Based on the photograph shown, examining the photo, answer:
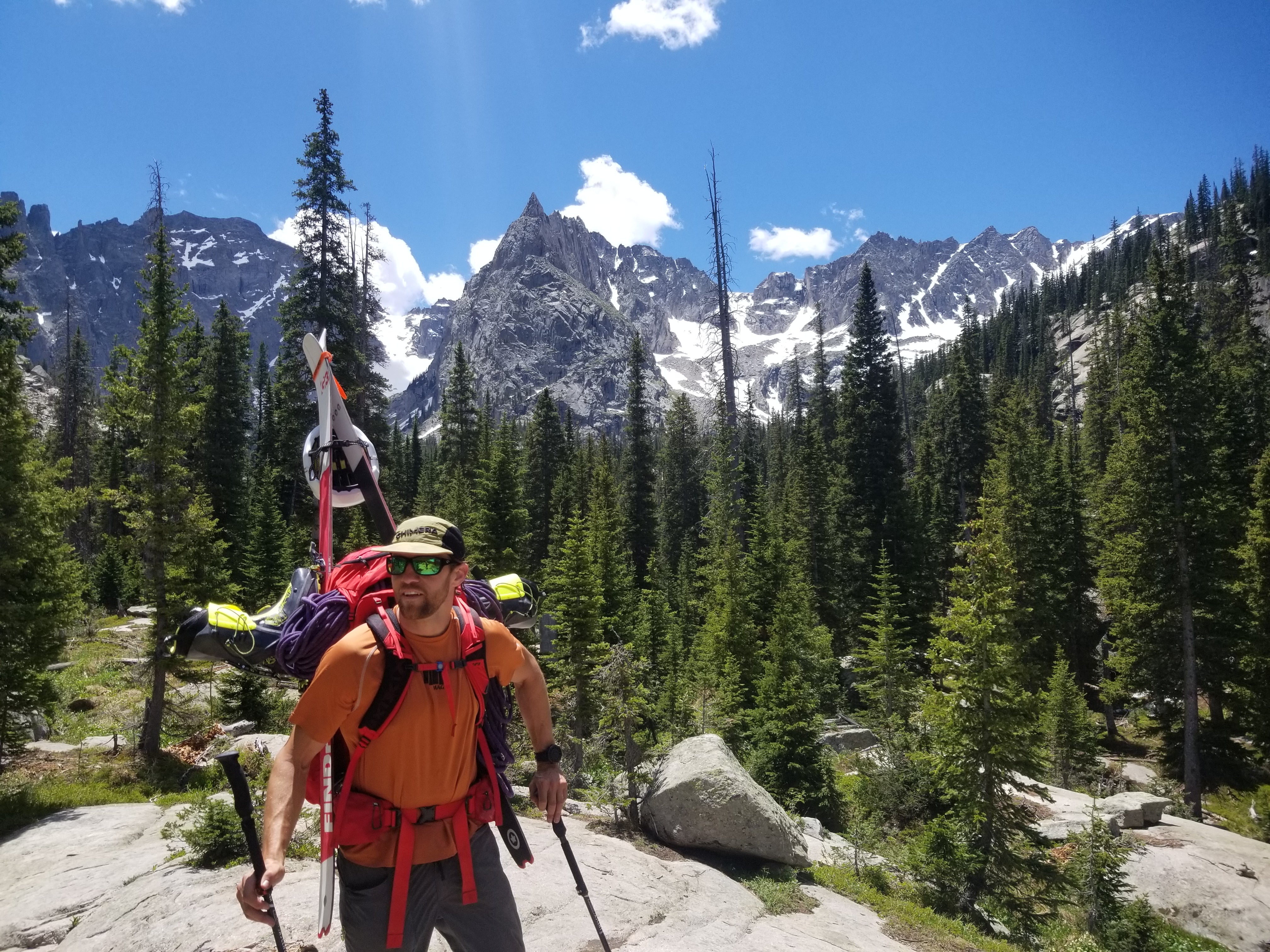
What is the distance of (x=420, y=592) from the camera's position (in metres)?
3.07

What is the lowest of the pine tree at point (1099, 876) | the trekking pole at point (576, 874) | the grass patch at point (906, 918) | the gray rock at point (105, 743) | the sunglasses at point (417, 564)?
the pine tree at point (1099, 876)

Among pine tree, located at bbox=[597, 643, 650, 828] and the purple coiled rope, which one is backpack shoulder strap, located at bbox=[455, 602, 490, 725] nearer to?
the purple coiled rope

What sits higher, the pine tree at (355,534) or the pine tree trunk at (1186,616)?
the pine tree at (355,534)

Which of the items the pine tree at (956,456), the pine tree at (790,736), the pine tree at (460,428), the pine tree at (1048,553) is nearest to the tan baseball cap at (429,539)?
the pine tree at (790,736)

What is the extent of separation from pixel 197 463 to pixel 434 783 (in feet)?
142

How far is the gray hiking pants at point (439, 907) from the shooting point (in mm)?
3023

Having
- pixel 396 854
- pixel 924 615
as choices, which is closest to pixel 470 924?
pixel 396 854

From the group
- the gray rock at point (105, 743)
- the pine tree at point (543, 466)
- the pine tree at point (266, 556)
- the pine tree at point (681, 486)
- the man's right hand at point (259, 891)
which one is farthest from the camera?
the pine tree at point (681, 486)

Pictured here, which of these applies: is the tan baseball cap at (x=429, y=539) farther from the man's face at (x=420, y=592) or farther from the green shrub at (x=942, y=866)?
the green shrub at (x=942, y=866)

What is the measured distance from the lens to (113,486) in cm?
4966

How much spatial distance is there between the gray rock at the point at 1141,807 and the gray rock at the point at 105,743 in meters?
25.0

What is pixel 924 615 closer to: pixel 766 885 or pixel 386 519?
pixel 766 885

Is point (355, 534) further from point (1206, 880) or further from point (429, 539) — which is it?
point (1206, 880)

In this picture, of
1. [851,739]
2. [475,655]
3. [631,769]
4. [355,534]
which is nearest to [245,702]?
[355,534]
